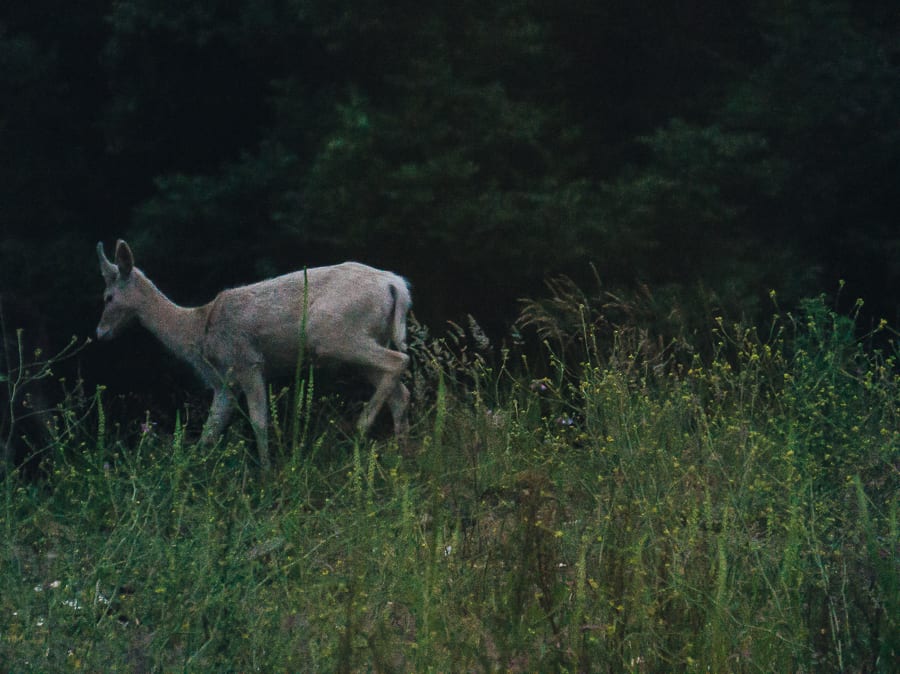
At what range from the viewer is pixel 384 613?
3.36 meters

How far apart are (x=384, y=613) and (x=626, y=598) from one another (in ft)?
2.22

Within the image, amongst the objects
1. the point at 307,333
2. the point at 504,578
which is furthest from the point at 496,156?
the point at 504,578

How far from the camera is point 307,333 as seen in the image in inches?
296

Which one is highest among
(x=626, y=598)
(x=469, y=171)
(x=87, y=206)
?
(x=626, y=598)

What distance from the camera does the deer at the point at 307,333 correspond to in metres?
7.60

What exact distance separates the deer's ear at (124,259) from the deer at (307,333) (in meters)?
0.01

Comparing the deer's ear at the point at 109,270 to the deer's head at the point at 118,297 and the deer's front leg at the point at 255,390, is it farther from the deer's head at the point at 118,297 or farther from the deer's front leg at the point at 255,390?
the deer's front leg at the point at 255,390

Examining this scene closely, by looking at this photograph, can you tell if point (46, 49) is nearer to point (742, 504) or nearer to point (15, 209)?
point (15, 209)

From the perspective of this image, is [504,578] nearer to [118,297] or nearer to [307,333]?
[307,333]

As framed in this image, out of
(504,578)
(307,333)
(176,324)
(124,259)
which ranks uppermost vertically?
(504,578)

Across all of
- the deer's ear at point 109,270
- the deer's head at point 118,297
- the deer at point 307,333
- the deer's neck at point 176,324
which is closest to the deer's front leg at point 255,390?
the deer at point 307,333

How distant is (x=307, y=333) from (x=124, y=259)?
170 centimetres

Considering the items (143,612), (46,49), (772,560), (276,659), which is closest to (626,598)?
(772,560)

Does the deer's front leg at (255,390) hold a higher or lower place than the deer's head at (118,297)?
lower
